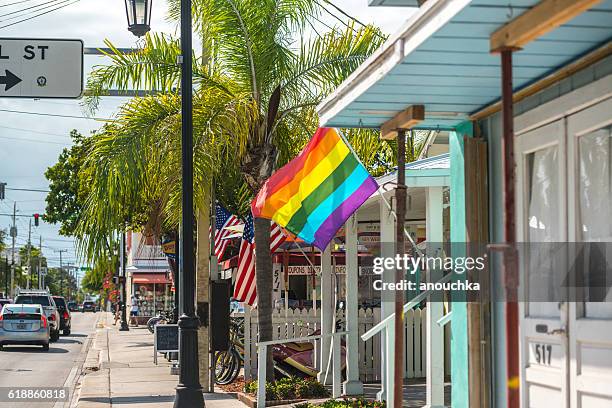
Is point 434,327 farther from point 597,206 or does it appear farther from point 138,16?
point 138,16

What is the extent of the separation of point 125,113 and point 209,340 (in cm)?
403

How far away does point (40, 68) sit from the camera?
39.5 feet

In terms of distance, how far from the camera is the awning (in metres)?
61.2

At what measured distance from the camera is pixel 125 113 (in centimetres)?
1490

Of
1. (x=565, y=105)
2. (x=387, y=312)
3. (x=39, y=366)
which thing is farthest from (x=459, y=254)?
(x=39, y=366)

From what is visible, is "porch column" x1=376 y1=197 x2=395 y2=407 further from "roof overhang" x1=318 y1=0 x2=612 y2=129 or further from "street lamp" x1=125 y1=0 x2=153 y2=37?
"street lamp" x1=125 y1=0 x2=153 y2=37

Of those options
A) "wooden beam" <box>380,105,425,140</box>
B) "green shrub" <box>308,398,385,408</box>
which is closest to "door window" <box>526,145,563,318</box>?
"wooden beam" <box>380,105,425,140</box>

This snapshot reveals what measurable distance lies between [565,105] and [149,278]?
190 ft

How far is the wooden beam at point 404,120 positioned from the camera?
7.60 metres

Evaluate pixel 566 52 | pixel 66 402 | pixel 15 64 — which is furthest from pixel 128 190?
pixel 566 52

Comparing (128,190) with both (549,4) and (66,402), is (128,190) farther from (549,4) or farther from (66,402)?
(549,4)

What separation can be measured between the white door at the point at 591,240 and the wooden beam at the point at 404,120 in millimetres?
1321

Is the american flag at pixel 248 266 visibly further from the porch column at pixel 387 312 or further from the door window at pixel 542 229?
the door window at pixel 542 229

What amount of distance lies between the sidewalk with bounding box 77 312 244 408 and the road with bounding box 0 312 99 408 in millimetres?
491
